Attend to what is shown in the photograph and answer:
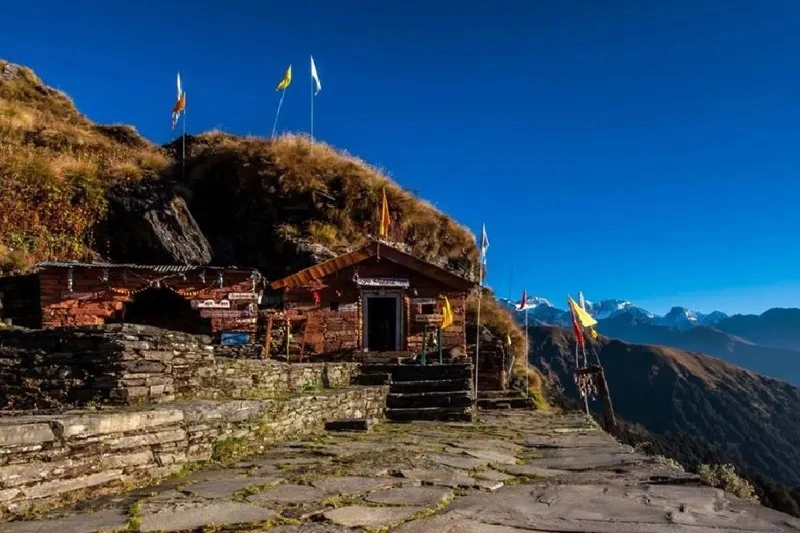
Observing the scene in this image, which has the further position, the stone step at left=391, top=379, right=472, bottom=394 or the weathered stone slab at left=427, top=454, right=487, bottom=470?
the stone step at left=391, top=379, right=472, bottom=394

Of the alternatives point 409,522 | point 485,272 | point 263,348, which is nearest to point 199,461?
point 409,522

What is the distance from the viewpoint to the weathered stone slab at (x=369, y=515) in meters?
3.77

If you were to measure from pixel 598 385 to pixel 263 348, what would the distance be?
29.8 feet

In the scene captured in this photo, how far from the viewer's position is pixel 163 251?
2072 cm

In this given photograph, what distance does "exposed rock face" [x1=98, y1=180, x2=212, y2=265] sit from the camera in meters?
A: 20.9

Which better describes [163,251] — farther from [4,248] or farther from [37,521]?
[37,521]

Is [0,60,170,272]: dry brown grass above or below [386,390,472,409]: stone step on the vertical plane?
above

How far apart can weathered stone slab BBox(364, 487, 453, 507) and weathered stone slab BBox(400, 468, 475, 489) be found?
27 centimetres

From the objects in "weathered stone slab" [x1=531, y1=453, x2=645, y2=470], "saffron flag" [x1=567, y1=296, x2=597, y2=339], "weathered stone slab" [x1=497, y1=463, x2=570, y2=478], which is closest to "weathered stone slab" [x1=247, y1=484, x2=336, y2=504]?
"weathered stone slab" [x1=497, y1=463, x2=570, y2=478]

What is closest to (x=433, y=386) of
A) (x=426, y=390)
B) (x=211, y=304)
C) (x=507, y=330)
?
(x=426, y=390)

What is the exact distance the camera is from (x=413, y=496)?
181 inches

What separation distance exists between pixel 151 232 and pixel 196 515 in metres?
18.9

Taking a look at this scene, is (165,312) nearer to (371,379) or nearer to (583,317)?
(371,379)

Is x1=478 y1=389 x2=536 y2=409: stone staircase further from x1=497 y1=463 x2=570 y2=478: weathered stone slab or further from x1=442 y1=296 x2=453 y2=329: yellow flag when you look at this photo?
x1=497 y1=463 x2=570 y2=478: weathered stone slab
